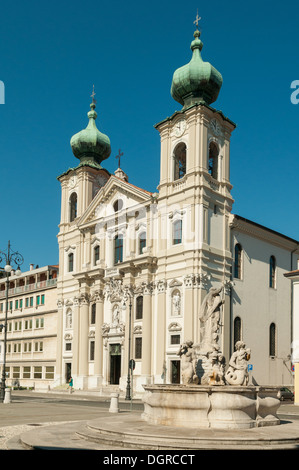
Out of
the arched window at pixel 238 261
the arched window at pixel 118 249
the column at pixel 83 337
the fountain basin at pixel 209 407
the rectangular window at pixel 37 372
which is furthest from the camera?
the rectangular window at pixel 37 372

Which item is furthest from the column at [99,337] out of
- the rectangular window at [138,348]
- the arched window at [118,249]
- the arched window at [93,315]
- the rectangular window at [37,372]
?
the rectangular window at [37,372]

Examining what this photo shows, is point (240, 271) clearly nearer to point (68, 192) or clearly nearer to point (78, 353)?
point (78, 353)

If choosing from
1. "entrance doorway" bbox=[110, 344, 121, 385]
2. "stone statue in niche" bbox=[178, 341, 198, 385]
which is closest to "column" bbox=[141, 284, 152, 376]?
"entrance doorway" bbox=[110, 344, 121, 385]

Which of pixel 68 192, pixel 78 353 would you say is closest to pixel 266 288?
pixel 78 353

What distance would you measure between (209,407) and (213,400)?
0.22 metres

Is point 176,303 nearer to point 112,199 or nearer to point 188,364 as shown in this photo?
point 112,199

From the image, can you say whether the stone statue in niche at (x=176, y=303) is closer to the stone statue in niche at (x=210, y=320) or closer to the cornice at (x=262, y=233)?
the cornice at (x=262, y=233)

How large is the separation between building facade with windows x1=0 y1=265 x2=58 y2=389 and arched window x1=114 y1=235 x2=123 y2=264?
13.1 m

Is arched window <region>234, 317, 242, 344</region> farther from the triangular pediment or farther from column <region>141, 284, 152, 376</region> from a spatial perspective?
the triangular pediment

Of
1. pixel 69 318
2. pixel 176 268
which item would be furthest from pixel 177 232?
pixel 69 318

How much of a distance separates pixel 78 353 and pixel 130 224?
13456 mm

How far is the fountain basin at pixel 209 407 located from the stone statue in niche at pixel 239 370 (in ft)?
4.62

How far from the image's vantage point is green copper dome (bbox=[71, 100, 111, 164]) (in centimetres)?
6103

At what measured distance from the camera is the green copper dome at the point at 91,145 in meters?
61.0
